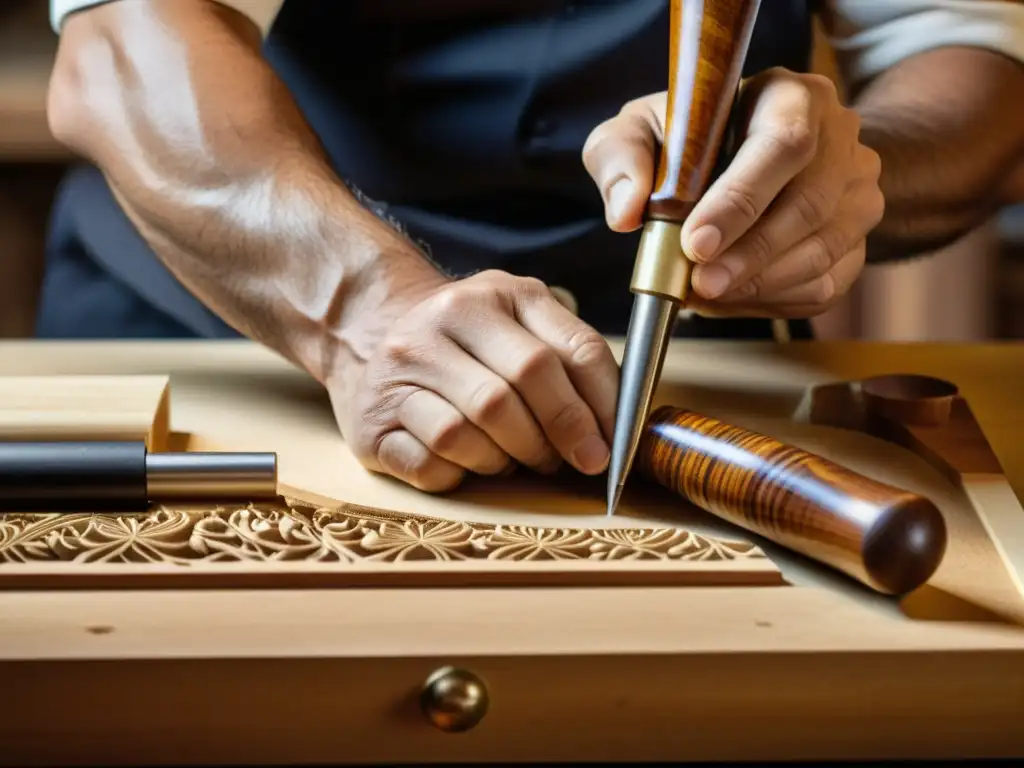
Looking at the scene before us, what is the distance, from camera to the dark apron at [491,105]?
3.32 ft

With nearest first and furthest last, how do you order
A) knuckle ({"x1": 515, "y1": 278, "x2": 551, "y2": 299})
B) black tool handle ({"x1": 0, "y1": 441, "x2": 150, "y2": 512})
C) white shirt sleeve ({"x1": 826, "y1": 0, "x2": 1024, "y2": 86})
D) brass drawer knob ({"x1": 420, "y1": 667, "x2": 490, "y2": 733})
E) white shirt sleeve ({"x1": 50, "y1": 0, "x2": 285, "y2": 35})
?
brass drawer knob ({"x1": 420, "y1": 667, "x2": 490, "y2": 733}) < black tool handle ({"x1": 0, "y1": 441, "x2": 150, "y2": 512}) < knuckle ({"x1": 515, "y1": 278, "x2": 551, "y2": 299}) < white shirt sleeve ({"x1": 50, "y1": 0, "x2": 285, "y2": 35}) < white shirt sleeve ({"x1": 826, "y1": 0, "x2": 1024, "y2": 86})

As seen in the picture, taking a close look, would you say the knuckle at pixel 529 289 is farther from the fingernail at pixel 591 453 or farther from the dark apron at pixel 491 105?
the dark apron at pixel 491 105

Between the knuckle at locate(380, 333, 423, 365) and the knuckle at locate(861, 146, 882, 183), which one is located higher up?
the knuckle at locate(861, 146, 882, 183)

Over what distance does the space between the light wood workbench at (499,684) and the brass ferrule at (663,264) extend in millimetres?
199

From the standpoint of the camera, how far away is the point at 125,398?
724 millimetres

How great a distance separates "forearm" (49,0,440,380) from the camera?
79cm

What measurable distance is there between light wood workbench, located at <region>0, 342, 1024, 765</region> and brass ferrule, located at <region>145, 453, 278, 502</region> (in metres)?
0.10

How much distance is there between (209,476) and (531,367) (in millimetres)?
176

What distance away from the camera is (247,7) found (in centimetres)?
95

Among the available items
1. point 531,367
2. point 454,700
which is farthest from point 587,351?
point 454,700

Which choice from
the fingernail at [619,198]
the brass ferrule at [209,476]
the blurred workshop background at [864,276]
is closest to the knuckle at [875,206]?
the fingernail at [619,198]

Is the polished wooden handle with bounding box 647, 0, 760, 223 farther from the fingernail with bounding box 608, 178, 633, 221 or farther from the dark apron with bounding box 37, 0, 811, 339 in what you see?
the dark apron with bounding box 37, 0, 811, 339

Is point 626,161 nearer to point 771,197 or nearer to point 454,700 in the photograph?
point 771,197

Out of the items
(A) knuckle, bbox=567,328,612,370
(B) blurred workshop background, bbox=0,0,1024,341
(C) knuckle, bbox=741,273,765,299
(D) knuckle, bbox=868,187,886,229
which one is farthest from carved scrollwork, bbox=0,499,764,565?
(B) blurred workshop background, bbox=0,0,1024,341
